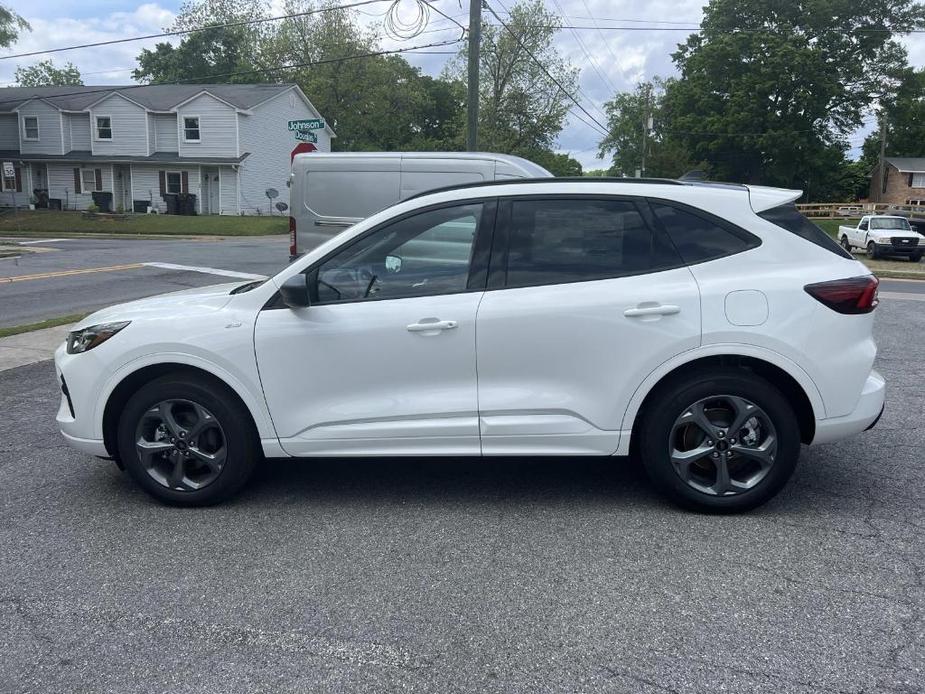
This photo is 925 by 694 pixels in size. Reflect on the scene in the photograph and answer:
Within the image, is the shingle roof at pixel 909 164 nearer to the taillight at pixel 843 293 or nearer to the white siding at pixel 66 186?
the white siding at pixel 66 186

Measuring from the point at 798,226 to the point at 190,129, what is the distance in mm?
42894

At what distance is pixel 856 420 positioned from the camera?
4.20m

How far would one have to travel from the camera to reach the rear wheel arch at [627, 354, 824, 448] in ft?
13.6

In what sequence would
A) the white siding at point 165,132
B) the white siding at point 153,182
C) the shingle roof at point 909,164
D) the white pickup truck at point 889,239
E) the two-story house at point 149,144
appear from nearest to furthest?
the white pickup truck at point 889,239
the two-story house at point 149,144
the white siding at point 153,182
the white siding at point 165,132
the shingle roof at point 909,164

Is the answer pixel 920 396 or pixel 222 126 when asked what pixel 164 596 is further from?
pixel 222 126

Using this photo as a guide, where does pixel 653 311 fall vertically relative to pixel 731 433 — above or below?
above

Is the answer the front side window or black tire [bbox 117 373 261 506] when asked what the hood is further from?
the front side window

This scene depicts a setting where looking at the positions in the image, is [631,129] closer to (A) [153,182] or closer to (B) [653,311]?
(A) [153,182]

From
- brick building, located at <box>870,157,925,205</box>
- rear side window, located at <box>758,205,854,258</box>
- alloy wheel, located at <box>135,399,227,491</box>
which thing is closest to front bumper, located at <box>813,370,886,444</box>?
rear side window, located at <box>758,205,854,258</box>

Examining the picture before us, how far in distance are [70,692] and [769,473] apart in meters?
3.26

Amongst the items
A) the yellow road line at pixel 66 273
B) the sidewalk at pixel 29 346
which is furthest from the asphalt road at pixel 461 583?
the yellow road line at pixel 66 273

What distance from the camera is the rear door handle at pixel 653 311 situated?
411 cm

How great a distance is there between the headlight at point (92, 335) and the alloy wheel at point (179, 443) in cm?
48

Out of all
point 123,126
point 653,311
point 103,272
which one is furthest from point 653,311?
point 123,126
